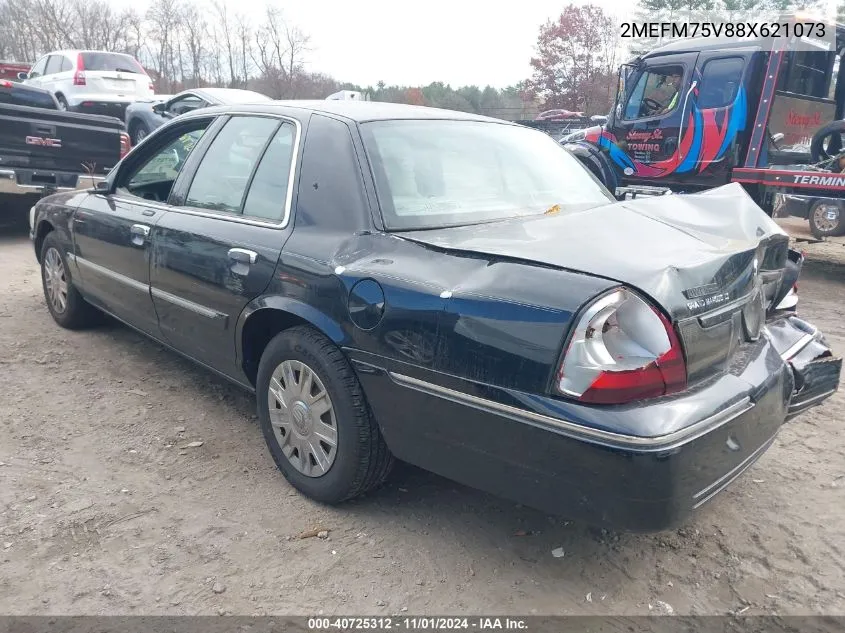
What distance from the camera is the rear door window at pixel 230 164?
330cm

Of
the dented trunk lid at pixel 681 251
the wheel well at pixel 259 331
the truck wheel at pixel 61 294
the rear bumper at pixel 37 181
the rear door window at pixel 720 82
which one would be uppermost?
the rear door window at pixel 720 82

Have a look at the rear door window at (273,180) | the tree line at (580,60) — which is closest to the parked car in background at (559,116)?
the tree line at (580,60)

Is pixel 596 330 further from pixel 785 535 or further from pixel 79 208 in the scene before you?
pixel 79 208

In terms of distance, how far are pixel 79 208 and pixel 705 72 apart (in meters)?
7.29

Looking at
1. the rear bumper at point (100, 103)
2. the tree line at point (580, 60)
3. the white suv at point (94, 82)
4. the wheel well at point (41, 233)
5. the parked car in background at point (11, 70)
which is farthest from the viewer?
the tree line at point (580, 60)

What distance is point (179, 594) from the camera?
237cm

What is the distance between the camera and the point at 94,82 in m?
13.8

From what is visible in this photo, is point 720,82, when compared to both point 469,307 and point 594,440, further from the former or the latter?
point 594,440

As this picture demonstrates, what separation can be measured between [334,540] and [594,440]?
47.8 inches

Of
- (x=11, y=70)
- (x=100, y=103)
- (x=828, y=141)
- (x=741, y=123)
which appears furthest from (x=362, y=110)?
(x=11, y=70)

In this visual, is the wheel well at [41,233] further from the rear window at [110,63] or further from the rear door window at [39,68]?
the rear door window at [39,68]

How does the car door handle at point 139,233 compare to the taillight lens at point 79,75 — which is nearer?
the car door handle at point 139,233

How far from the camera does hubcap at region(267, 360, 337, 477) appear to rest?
2775 mm

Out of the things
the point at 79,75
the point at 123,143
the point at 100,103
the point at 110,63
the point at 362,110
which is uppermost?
the point at 110,63
